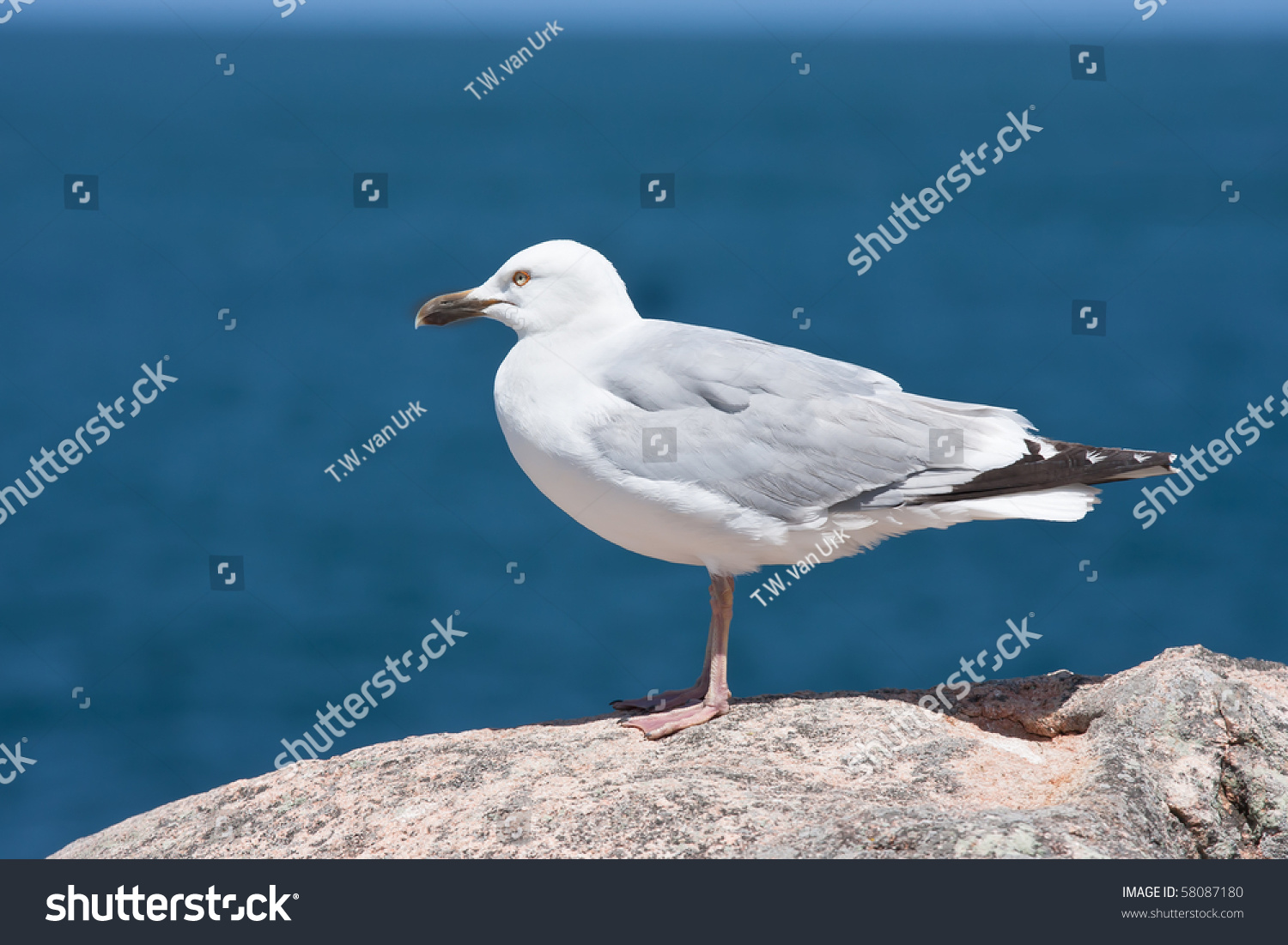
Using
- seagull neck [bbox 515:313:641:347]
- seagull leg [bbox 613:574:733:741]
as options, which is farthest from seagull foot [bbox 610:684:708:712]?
seagull neck [bbox 515:313:641:347]

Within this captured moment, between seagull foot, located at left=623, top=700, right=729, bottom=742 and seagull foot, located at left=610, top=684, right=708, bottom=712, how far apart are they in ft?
0.67

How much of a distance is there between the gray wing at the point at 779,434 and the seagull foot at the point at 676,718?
75 cm

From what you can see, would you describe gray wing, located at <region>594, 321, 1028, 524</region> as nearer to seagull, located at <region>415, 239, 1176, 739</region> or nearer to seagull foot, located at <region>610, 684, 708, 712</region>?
seagull, located at <region>415, 239, 1176, 739</region>

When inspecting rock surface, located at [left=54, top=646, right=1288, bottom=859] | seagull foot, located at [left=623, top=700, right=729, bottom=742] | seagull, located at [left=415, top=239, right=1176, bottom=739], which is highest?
seagull, located at [left=415, top=239, right=1176, bottom=739]

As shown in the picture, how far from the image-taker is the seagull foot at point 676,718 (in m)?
4.03

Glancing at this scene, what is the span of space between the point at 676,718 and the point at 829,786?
906 mm

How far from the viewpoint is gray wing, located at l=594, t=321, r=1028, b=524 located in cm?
403

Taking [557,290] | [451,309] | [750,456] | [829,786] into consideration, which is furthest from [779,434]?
[451,309]

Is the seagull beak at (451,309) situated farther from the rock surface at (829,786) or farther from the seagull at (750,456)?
the rock surface at (829,786)

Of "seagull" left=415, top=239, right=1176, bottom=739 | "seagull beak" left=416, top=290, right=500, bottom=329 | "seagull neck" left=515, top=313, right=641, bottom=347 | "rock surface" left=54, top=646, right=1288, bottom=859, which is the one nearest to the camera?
"rock surface" left=54, top=646, right=1288, bottom=859

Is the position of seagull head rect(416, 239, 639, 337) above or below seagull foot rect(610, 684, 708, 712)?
above

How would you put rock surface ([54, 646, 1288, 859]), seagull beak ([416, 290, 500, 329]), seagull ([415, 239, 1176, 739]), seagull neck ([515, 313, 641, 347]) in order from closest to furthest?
rock surface ([54, 646, 1288, 859]), seagull ([415, 239, 1176, 739]), seagull neck ([515, 313, 641, 347]), seagull beak ([416, 290, 500, 329])

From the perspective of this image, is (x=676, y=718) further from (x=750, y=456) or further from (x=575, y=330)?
(x=575, y=330)

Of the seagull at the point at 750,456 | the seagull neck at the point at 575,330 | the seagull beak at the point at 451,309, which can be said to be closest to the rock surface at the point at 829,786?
the seagull at the point at 750,456
